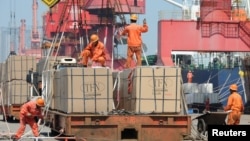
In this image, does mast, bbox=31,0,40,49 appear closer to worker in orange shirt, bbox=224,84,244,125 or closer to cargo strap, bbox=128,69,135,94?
worker in orange shirt, bbox=224,84,244,125

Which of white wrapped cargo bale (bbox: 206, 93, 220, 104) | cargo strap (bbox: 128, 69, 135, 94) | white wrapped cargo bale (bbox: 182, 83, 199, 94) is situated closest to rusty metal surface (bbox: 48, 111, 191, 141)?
cargo strap (bbox: 128, 69, 135, 94)

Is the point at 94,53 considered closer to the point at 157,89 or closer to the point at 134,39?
the point at 134,39

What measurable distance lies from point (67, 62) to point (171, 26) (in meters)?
22.8

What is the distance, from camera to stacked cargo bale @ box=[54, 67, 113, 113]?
63.4ft

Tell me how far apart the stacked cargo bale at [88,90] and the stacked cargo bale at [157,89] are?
698 millimetres

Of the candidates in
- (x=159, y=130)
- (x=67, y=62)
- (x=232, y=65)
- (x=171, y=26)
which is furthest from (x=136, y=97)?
(x=232, y=65)

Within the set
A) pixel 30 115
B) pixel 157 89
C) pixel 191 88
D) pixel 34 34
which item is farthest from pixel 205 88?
pixel 34 34

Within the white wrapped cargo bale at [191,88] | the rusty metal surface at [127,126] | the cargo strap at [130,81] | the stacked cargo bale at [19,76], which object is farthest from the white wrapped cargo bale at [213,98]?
the rusty metal surface at [127,126]

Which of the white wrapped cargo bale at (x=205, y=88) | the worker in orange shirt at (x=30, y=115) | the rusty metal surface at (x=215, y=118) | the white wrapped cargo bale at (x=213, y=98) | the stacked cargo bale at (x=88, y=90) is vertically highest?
the stacked cargo bale at (x=88, y=90)

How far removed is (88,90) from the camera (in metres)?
19.4

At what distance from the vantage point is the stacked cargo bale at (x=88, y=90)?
19312mm

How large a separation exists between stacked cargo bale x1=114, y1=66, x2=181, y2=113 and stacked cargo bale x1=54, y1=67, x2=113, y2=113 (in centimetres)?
70

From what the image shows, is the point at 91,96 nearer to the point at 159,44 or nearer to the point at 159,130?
the point at 159,130

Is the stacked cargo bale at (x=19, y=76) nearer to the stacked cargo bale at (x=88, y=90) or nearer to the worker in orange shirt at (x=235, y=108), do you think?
the stacked cargo bale at (x=88, y=90)
